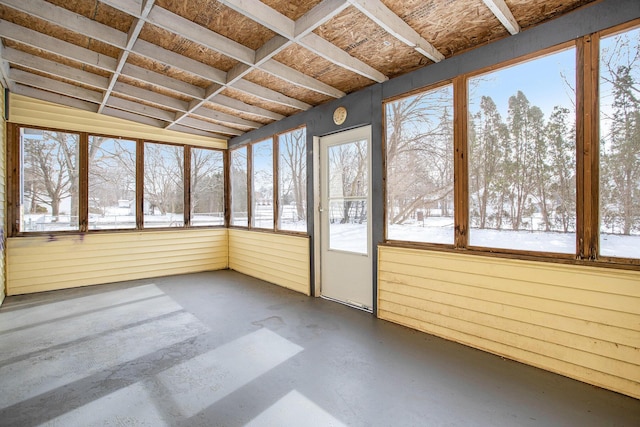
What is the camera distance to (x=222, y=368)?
2.48 metres

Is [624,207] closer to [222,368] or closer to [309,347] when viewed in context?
[309,347]

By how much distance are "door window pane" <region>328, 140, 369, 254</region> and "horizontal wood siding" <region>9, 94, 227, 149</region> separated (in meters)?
3.47

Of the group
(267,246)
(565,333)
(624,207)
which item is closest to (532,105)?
(624,207)

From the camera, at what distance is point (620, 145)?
84.4 inches

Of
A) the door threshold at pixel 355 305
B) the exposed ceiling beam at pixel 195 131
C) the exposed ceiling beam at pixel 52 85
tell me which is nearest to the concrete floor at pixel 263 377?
the door threshold at pixel 355 305

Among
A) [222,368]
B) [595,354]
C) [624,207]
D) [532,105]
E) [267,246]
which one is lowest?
[222,368]

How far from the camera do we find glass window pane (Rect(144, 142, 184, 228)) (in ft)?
18.5

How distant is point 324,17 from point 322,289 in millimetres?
3394

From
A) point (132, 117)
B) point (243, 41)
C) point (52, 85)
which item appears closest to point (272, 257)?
point (243, 41)

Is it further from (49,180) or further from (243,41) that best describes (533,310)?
(49,180)

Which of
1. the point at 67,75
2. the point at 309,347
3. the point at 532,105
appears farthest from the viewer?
the point at 67,75

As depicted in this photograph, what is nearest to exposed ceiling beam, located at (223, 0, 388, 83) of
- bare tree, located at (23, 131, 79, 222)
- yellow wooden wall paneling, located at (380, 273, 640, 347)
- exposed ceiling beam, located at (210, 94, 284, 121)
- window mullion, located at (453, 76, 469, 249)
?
window mullion, located at (453, 76, 469, 249)

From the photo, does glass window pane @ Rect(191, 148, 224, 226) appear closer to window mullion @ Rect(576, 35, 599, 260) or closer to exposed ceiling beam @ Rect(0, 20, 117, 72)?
exposed ceiling beam @ Rect(0, 20, 117, 72)

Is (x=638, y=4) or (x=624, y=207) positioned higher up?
(x=638, y=4)
